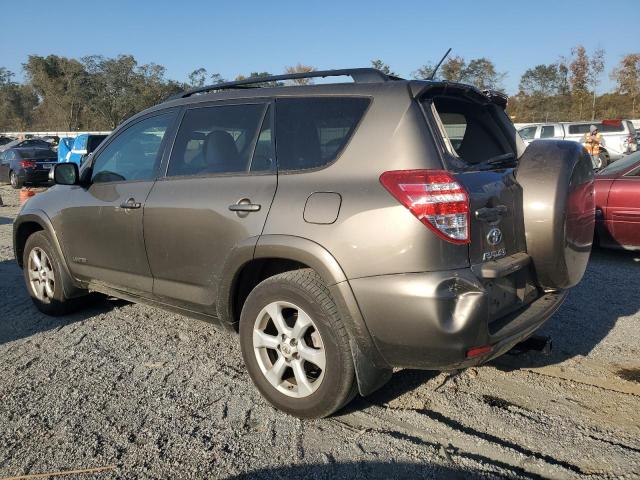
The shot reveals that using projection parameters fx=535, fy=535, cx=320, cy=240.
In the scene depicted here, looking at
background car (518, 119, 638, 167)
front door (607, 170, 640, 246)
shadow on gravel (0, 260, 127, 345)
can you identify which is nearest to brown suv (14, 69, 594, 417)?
shadow on gravel (0, 260, 127, 345)

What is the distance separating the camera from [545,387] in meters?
3.42

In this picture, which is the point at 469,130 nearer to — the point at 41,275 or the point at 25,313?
the point at 41,275

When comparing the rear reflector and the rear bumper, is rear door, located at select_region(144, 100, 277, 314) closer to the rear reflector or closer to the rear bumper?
the rear bumper

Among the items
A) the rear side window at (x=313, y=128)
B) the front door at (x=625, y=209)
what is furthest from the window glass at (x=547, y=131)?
the rear side window at (x=313, y=128)

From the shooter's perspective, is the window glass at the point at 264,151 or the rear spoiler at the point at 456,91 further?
the window glass at the point at 264,151

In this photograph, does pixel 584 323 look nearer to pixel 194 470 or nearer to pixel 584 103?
pixel 194 470

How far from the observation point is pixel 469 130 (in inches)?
141

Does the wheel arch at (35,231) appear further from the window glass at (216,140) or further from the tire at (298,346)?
the tire at (298,346)

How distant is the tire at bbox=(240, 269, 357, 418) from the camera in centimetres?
283

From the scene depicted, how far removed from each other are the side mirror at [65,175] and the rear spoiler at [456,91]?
3.01 metres

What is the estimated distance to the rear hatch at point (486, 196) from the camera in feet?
8.82

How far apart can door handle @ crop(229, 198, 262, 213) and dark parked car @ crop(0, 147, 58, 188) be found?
17.1m

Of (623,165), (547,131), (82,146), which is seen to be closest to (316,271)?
(623,165)

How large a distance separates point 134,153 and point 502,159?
276 cm
